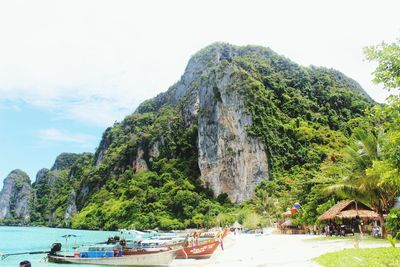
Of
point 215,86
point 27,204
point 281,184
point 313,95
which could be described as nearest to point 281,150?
point 281,184

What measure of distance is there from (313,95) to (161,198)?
48.9 meters

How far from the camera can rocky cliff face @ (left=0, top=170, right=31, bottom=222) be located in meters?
160

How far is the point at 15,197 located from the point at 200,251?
169 metres

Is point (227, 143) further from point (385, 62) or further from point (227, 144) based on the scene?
point (385, 62)

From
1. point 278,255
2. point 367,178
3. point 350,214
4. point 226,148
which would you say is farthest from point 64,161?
point 367,178

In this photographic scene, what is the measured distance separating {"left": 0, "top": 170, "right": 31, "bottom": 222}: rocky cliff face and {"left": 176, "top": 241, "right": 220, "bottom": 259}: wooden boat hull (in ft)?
497

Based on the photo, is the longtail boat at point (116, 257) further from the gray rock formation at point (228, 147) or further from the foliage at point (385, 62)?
the gray rock formation at point (228, 147)

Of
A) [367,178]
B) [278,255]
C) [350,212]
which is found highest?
[367,178]

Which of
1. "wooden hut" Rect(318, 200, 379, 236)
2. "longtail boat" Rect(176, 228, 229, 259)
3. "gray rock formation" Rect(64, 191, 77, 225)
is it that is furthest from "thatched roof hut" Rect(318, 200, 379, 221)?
"gray rock formation" Rect(64, 191, 77, 225)

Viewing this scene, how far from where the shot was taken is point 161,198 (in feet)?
281

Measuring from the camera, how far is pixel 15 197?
6604 inches

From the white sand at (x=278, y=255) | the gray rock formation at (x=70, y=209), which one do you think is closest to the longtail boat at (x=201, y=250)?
the white sand at (x=278, y=255)

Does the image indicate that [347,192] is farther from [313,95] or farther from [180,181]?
[313,95]

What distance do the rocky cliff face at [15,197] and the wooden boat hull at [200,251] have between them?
151473 mm
